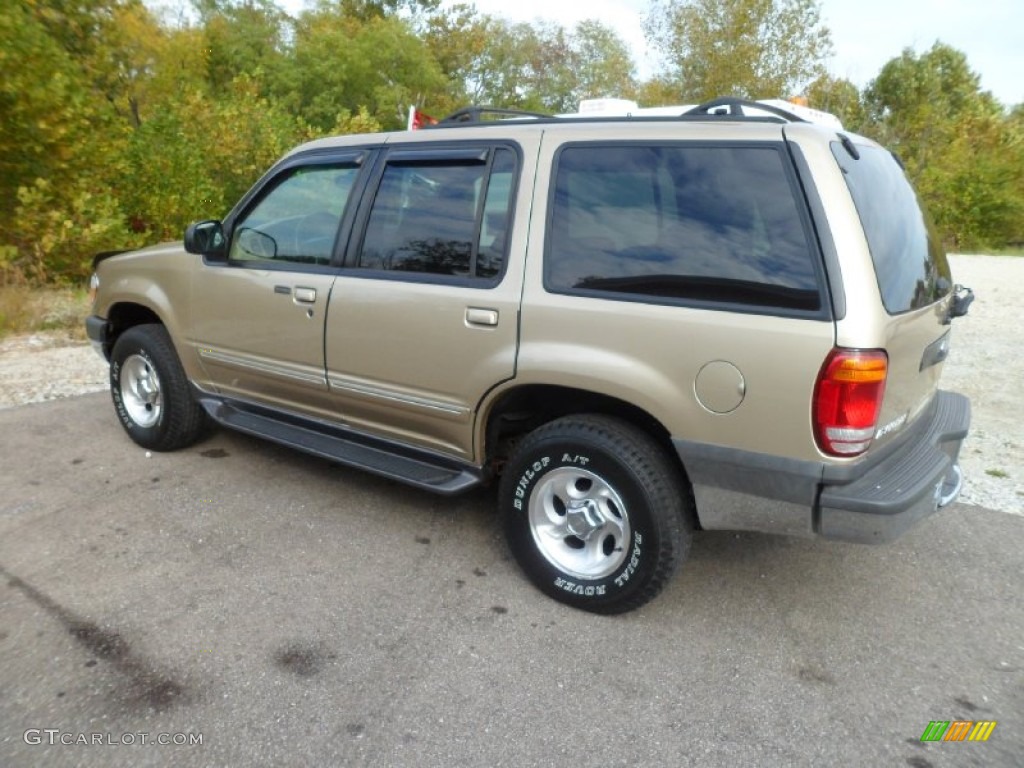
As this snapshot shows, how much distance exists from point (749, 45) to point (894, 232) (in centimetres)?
1921

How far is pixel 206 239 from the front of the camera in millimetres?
4059

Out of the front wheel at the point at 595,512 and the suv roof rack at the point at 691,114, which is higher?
the suv roof rack at the point at 691,114

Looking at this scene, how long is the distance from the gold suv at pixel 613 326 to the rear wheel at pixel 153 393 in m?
0.63

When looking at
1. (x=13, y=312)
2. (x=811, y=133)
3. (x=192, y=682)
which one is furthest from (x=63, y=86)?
(x=811, y=133)

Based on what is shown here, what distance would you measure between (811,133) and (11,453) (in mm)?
4866

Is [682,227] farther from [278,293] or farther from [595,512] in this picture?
[278,293]

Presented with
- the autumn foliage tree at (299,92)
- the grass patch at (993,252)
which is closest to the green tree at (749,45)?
the autumn foliage tree at (299,92)

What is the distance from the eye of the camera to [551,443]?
9.74 ft

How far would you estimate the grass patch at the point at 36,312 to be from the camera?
7891 mm

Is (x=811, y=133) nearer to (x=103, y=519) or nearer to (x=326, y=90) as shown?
(x=103, y=519)

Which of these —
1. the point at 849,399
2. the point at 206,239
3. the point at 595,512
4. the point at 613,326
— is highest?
the point at 206,239

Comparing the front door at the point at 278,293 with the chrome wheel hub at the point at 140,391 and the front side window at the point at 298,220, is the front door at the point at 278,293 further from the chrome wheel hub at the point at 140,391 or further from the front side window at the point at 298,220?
the chrome wheel hub at the point at 140,391

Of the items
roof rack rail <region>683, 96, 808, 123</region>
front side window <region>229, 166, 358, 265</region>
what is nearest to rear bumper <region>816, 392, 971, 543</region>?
roof rack rail <region>683, 96, 808, 123</region>

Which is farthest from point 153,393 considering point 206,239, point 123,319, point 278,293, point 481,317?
point 481,317
